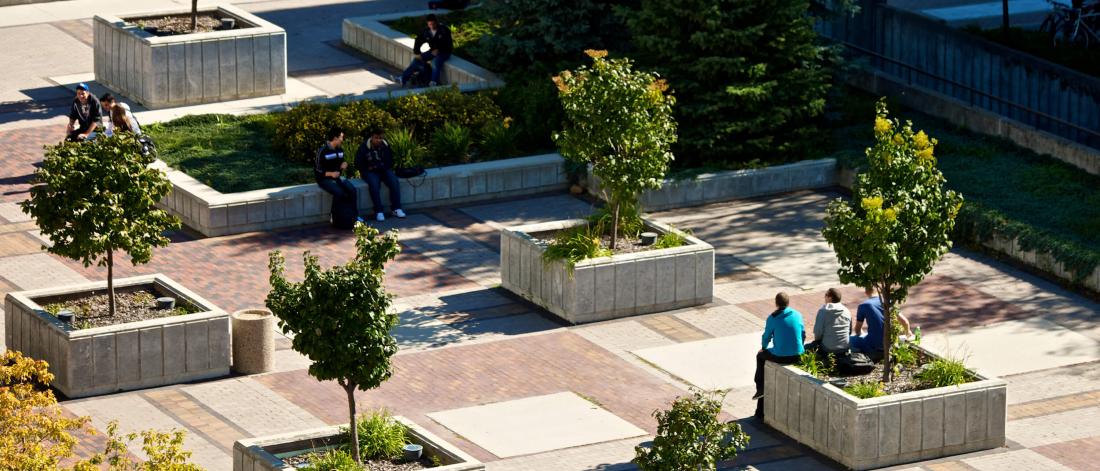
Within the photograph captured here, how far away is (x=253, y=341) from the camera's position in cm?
2006

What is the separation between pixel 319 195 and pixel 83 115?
137 inches

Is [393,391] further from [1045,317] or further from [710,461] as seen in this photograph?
[1045,317]

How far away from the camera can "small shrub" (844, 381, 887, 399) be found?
1816 cm

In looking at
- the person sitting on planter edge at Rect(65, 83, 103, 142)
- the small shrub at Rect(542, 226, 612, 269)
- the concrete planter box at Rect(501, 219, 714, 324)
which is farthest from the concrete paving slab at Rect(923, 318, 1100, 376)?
the person sitting on planter edge at Rect(65, 83, 103, 142)

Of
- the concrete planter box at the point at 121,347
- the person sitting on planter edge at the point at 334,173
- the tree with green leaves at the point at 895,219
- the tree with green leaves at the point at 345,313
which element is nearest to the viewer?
the tree with green leaves at the point at 345,313

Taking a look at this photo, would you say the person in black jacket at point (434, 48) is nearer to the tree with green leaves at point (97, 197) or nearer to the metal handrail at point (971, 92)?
the metal handrail at point (971, 92)

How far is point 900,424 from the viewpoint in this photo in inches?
716

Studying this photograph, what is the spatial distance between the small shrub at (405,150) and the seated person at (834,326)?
345 inches

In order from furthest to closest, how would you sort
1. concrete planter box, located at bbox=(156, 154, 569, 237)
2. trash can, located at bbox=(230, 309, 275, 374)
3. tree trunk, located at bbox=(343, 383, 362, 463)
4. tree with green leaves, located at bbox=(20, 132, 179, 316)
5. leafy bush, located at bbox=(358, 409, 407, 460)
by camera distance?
concrete planter box, located at bbox=(156, 154, 569, 237), trash can, located at bbox=(230, 309, 275, 374), tree with green leaves, located at bbox=(20, 132, 179, 316), leafy bush, located at bbox=(358, 409, 407, 460), tree trunk, located at bbox=(343, 383, 362, 463)

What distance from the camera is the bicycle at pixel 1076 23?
31.7 m

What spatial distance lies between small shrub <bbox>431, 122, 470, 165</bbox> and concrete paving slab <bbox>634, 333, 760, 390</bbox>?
645cm

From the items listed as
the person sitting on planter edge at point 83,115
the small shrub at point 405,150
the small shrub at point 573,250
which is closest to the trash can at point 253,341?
the small shrub at point 573,250

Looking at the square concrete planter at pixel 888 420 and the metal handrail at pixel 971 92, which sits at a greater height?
the metal handrail at pixel 971 92

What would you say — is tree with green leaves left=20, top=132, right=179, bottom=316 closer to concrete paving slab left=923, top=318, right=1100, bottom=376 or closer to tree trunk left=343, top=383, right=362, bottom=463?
tree trunk left=343, top=383, right=362, bottom=463
